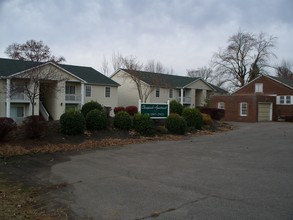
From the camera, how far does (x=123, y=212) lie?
626 cm

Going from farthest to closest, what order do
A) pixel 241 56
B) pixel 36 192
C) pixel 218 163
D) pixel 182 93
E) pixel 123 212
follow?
pixel 241 56, pixel 182 93, pixel 218 163, pixel 36 192, pixel 123 212

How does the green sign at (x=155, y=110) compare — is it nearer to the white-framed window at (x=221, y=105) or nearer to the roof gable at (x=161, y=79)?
the white-framed window at (x=221, y=105)

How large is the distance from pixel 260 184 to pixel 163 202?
2.87 meters

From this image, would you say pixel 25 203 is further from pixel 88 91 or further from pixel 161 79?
pixel 161 79

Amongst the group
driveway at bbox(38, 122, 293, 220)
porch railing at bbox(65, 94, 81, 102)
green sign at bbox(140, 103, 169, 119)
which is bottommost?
driveway at bbox(38, 122, 293, 220)

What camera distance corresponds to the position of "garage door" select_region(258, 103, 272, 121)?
41.9m

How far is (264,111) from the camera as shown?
1679 inches

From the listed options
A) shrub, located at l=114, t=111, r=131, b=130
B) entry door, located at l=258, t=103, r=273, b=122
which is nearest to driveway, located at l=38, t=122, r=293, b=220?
shrub, located at l=114, t=111, r=131, b=130

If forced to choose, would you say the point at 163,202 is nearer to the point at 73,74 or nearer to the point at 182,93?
the point at 73,74

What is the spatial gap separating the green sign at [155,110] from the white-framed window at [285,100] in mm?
27885

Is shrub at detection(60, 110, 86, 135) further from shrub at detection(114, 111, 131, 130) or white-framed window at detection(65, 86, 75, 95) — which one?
white-framed window at detection(65, 86, 75, 95)

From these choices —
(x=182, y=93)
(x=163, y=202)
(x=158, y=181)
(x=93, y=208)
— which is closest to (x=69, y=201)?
(x=93, y=208)

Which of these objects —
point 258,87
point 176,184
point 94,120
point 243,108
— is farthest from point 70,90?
point 176,184

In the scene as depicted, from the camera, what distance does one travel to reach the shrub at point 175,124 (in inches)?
853
